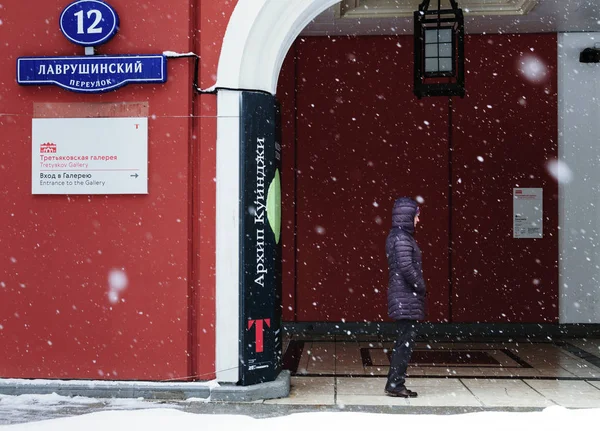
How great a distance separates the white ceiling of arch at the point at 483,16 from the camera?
10328 millimetres

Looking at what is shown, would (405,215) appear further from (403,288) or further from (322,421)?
(322,421)

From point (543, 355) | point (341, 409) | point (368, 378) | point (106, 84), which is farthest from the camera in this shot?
point (543, 355)

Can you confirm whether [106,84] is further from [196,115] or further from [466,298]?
[466,298]

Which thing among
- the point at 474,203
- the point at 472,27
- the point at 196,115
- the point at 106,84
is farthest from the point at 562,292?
the point at 106,84

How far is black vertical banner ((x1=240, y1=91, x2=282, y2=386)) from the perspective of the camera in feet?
23.1

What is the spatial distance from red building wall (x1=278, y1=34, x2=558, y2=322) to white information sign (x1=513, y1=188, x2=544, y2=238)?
91 mm

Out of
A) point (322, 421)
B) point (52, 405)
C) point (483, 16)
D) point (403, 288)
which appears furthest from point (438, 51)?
point (52, 405)

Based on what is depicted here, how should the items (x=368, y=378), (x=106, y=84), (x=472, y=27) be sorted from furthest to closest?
(x=472, y=27), (x=368, y=378), (x=106, y=84)

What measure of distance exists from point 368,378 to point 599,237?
5.05m

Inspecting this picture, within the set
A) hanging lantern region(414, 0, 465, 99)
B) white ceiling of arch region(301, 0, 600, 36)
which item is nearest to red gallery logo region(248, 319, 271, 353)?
hanging lantern region(414, 0, 465, 99)

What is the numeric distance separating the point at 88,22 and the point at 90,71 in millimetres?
444

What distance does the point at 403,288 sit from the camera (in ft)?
23.0

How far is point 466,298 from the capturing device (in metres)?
11.4

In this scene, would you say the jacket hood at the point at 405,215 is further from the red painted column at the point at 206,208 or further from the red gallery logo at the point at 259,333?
the red painted column at the point at 206,208
